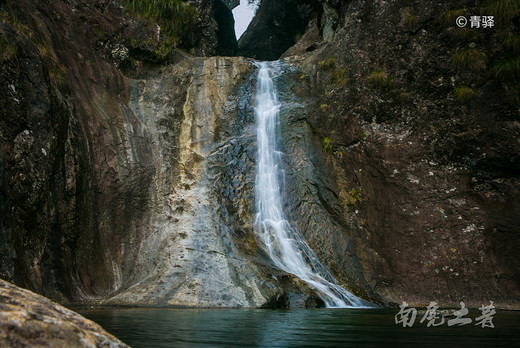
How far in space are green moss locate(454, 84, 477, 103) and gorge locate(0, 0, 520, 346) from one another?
3 cm

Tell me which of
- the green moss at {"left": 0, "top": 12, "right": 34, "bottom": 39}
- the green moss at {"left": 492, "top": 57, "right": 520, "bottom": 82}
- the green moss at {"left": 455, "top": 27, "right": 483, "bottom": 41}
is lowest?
the green moss at {"left": 492, "top": 57, "right": 520, "bottom": 82}

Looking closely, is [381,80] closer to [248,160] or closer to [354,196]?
[354,196]

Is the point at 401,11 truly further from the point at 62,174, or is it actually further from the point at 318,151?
the point at 62,174

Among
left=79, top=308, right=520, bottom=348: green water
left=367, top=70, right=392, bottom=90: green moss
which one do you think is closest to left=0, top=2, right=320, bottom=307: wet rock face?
left=79, top=308, right=520, bottom=348: green water

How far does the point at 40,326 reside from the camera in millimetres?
1786

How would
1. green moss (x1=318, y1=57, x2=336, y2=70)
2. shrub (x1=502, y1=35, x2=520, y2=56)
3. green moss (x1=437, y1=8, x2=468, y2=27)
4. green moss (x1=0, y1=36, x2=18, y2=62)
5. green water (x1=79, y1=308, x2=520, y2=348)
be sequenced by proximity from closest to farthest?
green water (x1=79, y1=308, x2=520, y2=348)
green moss (x1=0, y1=36, x2=18, y2=62)
shrub (x1=502, y1=35, x2=520, y2=56)
green moss (x1=437, y1=8, x2=468, y2=27)
green moss (x1=318, y1=57, x2=336, y2=70)

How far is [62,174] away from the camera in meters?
8.82

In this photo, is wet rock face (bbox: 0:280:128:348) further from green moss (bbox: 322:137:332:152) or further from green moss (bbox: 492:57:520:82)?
green moss (bbox: 492:57:520:82)

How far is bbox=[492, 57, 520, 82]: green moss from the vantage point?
10.3 meters

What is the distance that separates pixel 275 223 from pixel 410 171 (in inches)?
143

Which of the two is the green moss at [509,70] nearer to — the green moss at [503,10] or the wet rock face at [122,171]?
the green moss at [503,10]

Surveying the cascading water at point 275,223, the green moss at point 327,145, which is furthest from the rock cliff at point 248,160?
the cascading water at point 275,223

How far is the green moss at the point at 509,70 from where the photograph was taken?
10305 millimetres

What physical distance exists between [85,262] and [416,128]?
8563 millimetres
